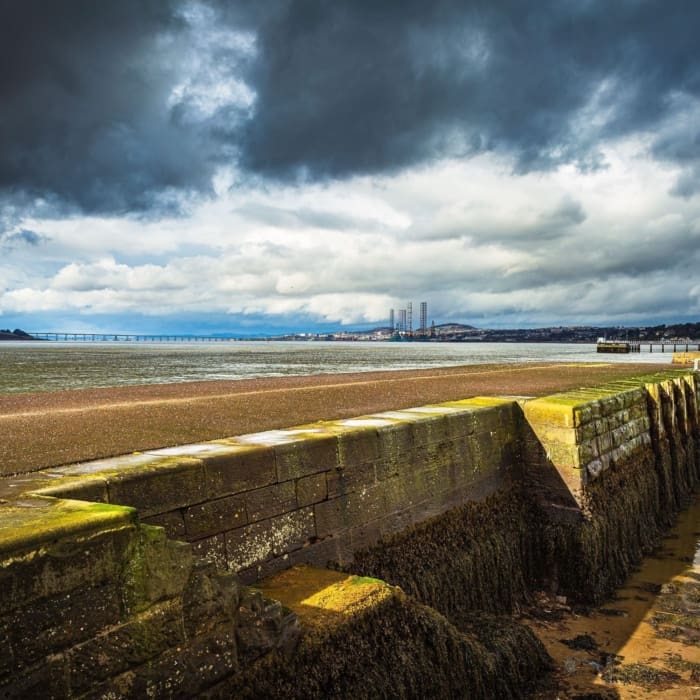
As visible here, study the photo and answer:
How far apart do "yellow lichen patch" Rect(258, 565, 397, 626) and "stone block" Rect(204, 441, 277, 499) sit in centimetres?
80

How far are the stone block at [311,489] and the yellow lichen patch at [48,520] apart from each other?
232 cm

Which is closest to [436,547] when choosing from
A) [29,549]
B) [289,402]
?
[29,549]

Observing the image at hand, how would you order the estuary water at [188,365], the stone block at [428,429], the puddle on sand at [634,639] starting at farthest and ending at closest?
the estuary water at [188,365], the stone block at [428,429], the puddle on sand at [634,639]

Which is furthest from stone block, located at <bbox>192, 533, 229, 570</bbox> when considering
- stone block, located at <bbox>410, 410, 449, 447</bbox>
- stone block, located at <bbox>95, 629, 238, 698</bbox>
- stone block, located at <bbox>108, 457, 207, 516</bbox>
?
stone block, located at <bbox>410, 410, 449, 447</bbox>

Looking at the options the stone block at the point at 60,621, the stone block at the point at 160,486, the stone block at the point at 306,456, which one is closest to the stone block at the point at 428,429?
the stone block at the point at 306,456

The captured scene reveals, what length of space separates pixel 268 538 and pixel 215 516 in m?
0.60

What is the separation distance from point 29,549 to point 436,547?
4.89 m

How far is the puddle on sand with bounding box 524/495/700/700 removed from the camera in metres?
5.64

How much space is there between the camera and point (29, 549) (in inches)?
101

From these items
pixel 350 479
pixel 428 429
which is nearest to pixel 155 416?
pixel 428 429

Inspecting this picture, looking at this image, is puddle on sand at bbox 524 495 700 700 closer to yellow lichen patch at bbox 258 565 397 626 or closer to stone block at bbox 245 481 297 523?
yellow lichen patch at bbox 258 565 397 626

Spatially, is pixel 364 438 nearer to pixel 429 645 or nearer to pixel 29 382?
pixel 429 645

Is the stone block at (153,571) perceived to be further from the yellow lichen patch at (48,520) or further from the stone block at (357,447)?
the stone block at (357,447)

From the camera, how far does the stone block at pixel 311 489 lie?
5211 mm
